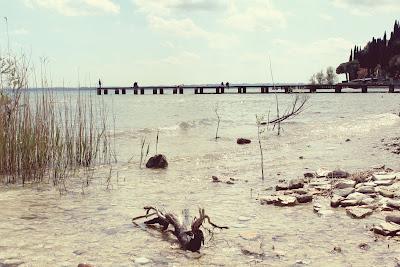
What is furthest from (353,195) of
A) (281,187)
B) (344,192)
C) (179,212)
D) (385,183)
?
(179,212)

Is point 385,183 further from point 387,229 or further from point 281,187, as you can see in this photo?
point 387,229

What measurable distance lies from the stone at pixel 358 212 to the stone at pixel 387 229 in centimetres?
46

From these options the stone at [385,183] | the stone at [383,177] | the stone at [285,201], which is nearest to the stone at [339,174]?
the stone at [383,177]

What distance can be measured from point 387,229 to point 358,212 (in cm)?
73

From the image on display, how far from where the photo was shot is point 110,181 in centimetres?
768

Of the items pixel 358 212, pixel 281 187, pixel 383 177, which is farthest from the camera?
pixel 281 187

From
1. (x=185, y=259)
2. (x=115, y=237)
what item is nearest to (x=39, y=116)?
(x=115, y=237)

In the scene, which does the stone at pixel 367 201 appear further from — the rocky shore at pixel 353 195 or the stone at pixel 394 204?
the stone at pixel 394 204

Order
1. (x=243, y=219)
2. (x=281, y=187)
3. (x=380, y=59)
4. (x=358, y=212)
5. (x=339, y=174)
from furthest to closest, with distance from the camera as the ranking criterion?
(x=380, y=59)
(x=339, y=174)
(x=281, y=187)
(x=243, y=219)
(x=358, y=212)

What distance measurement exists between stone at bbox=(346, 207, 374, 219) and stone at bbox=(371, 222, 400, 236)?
457mm

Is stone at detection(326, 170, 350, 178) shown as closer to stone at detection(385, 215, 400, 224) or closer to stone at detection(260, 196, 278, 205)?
stone at detection(260, 196, 278, 205)

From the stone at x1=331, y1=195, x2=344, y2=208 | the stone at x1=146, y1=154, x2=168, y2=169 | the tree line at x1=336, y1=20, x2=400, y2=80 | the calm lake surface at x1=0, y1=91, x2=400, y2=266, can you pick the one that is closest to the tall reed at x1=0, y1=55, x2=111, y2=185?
the calm lake surface at x1=0, y1=91, x2=400, y2=266

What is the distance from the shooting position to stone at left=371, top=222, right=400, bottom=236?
4121 millimetres

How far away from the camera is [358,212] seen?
488cm
